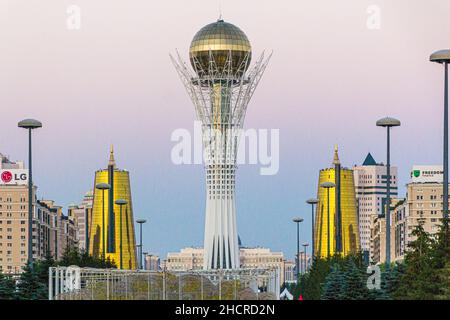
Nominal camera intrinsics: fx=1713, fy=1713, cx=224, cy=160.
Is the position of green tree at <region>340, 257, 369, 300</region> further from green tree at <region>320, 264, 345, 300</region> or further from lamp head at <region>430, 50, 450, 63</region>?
lamp head at <region>430, 50, 450, 63</region>

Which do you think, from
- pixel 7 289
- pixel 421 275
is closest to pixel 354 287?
pixel 421 275

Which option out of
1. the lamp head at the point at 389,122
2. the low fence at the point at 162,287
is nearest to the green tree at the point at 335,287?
the low fence at the point at 162,287

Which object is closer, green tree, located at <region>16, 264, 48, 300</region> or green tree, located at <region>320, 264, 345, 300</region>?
green tree, located at <region>16, 264, 48, 300</region>

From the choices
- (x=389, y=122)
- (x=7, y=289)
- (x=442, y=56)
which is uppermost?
(x=442, y=56)

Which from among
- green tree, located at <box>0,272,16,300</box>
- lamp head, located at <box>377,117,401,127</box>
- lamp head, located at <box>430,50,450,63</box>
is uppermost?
lamp head, located at <box>430,50,450,63</box>

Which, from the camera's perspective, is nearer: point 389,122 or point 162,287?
point 162,287

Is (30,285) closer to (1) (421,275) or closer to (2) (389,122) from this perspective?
(1) (421,275)

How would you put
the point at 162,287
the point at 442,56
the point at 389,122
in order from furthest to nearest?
the point at 389,122, the point at 442,56, the point at 162,287

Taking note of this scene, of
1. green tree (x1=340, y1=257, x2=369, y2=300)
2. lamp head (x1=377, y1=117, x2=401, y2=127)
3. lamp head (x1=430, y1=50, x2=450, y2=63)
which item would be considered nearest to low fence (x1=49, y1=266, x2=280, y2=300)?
green tree (x1=340, y1=257, x2=369, y2=300)

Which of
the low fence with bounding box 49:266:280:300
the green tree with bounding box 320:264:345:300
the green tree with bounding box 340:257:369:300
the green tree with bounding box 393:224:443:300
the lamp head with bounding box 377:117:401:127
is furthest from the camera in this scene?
the lamp head with bounding box 377:117:401:127

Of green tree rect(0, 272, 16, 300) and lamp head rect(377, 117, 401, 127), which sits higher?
lamp head rect(377, 117, 401, 127)

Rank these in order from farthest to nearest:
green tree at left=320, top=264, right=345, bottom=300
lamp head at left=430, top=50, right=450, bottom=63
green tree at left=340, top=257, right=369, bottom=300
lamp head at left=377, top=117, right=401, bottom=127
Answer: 1. lamp head at left=377, top=117, right=401, bottom=127
2. green tree at left=320, top=264, right=345, bottom=300
3. green tree at left=340, top=257, right=369, bottom=300
4. lamp head at left=430, top=50, right=450, bottom=63
